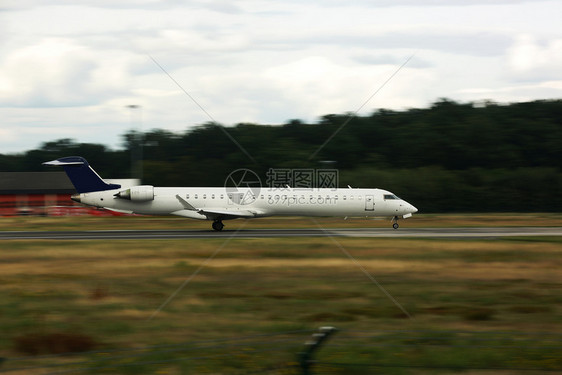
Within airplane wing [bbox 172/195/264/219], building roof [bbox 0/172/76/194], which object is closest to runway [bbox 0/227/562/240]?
airplane wing [bbox 172/195/264/219]

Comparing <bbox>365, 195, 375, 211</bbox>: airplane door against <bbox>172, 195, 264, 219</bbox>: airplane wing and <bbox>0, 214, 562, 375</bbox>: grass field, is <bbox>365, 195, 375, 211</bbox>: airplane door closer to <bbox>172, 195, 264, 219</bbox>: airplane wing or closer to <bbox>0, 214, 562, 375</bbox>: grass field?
<bbox>172, 195, 264, 219</bbox>: airplane wing

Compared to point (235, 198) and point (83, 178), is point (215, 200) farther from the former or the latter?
point (83, 178)

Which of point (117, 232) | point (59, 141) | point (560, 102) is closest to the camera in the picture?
point (117, 232)

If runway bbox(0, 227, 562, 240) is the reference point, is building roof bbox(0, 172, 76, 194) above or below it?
above

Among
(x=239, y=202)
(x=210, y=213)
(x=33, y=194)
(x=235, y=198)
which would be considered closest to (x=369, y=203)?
(x=239, y=202)

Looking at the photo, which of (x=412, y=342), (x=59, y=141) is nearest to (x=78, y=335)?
(x=412, y=342)

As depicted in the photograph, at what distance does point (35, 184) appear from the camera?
2911 inches

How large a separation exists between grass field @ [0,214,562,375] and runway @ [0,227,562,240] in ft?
18.9

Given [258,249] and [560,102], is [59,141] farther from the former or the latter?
[258,249]

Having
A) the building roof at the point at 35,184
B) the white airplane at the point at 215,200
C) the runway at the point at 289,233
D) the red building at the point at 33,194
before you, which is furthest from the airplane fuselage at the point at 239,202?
the building roof at the point at 35,184

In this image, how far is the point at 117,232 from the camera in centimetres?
4147

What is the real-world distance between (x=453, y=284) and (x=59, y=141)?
12131cm

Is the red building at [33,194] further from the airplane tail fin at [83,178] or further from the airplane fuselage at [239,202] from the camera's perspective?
the airplane fuselage at [239,202]

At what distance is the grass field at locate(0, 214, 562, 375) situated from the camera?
452 inches
